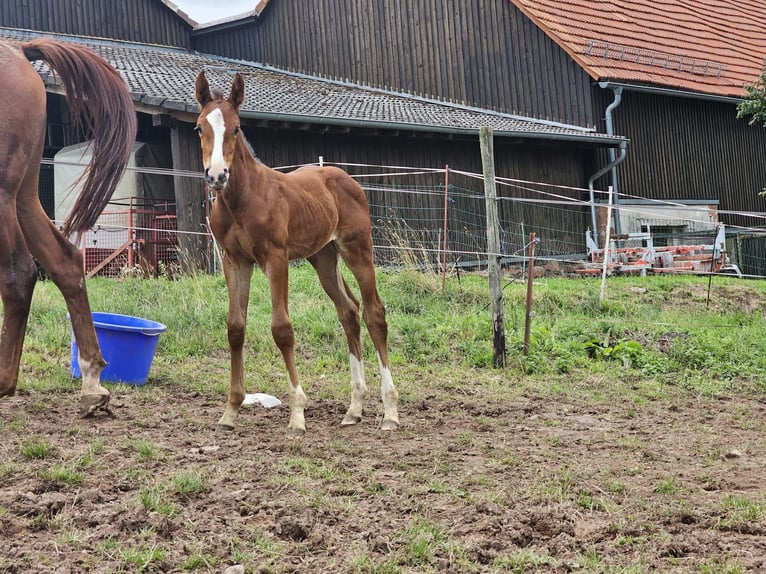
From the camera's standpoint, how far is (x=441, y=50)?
769 inches

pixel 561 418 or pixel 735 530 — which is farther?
pixel 561 418

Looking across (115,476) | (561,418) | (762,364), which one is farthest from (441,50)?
(115,476)

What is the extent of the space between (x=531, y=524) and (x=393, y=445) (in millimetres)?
1562

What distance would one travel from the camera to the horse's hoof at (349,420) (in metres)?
5.62

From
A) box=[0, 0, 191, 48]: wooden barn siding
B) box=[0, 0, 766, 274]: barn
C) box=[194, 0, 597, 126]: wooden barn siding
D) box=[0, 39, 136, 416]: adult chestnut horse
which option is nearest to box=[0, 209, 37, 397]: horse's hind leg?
box=[0, 39, 136, 416]: adult chestnut horse

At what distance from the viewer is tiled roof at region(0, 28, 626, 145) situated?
44.9ft

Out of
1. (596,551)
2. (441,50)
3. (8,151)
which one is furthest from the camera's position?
(441,50)

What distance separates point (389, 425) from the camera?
553cm

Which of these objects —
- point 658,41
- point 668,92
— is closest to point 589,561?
point 668,92

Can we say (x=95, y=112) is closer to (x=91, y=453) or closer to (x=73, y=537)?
(x=91, y=453)

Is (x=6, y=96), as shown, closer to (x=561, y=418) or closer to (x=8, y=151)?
(x=8, y=151)

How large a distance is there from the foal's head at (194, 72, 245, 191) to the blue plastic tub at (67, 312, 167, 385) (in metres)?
1.91

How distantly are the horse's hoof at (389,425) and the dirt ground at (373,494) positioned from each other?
8 centimetres

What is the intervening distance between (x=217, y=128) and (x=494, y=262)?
3826 millimetres
